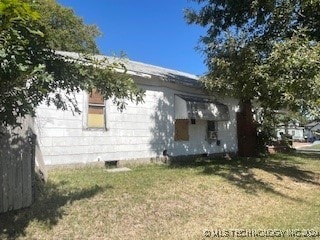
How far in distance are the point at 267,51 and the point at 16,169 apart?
7590mm

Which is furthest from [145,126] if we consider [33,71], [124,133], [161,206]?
[33,71]

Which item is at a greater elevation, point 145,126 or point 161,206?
point 145,126

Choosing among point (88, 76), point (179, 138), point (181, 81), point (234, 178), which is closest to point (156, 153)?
point (179, 138)

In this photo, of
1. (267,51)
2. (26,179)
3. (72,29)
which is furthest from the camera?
(72,29)

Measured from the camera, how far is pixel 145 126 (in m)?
14.1

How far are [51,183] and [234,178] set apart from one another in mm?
4848

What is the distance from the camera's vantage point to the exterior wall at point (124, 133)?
11406 mm

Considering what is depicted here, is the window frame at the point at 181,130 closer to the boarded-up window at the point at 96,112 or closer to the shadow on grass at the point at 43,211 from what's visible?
the boarded-up window at the point at 96,112

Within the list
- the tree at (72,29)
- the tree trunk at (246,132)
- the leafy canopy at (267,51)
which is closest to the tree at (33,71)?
the leafy canopy at (267,51)

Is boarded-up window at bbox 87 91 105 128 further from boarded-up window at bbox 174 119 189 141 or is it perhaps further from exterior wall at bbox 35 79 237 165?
boarded-up window at bbox 174 119 189 141

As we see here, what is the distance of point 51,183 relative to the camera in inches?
361

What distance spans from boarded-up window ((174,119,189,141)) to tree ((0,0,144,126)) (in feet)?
27.7

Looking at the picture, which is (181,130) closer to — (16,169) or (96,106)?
(96,106)

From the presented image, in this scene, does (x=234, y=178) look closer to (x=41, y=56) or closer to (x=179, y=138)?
→ (x=179, y=138)
